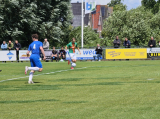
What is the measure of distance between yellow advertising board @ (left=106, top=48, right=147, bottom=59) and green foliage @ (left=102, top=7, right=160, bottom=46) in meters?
27.7

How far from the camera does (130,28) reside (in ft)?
214

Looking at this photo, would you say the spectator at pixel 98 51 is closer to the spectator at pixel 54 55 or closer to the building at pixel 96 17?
the spectator at pixel 54 55

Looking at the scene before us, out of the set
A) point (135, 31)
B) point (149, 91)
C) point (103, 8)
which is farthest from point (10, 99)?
point (103, 8)

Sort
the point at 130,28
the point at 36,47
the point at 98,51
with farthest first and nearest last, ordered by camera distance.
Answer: the point at 130,28, the point at 98,51, the point at 36,47

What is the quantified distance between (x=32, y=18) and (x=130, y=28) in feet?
79.2

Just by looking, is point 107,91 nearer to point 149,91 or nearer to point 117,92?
point 117,92

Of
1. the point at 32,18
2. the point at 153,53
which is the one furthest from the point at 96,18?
the point at 153,53

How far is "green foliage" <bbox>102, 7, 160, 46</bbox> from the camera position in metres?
65.2

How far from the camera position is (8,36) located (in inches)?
1797

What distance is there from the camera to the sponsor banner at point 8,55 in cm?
3581

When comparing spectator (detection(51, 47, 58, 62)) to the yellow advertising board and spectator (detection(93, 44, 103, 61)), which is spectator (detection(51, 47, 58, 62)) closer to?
spectator (detection(93, 44, 103, 61))

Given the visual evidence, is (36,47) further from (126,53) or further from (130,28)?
(130,28)

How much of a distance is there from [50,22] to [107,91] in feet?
125

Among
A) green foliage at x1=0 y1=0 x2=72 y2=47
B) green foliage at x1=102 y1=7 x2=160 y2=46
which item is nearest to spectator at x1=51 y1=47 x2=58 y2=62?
green foliage at x1=0 y1=0 x2=72 y2=47
